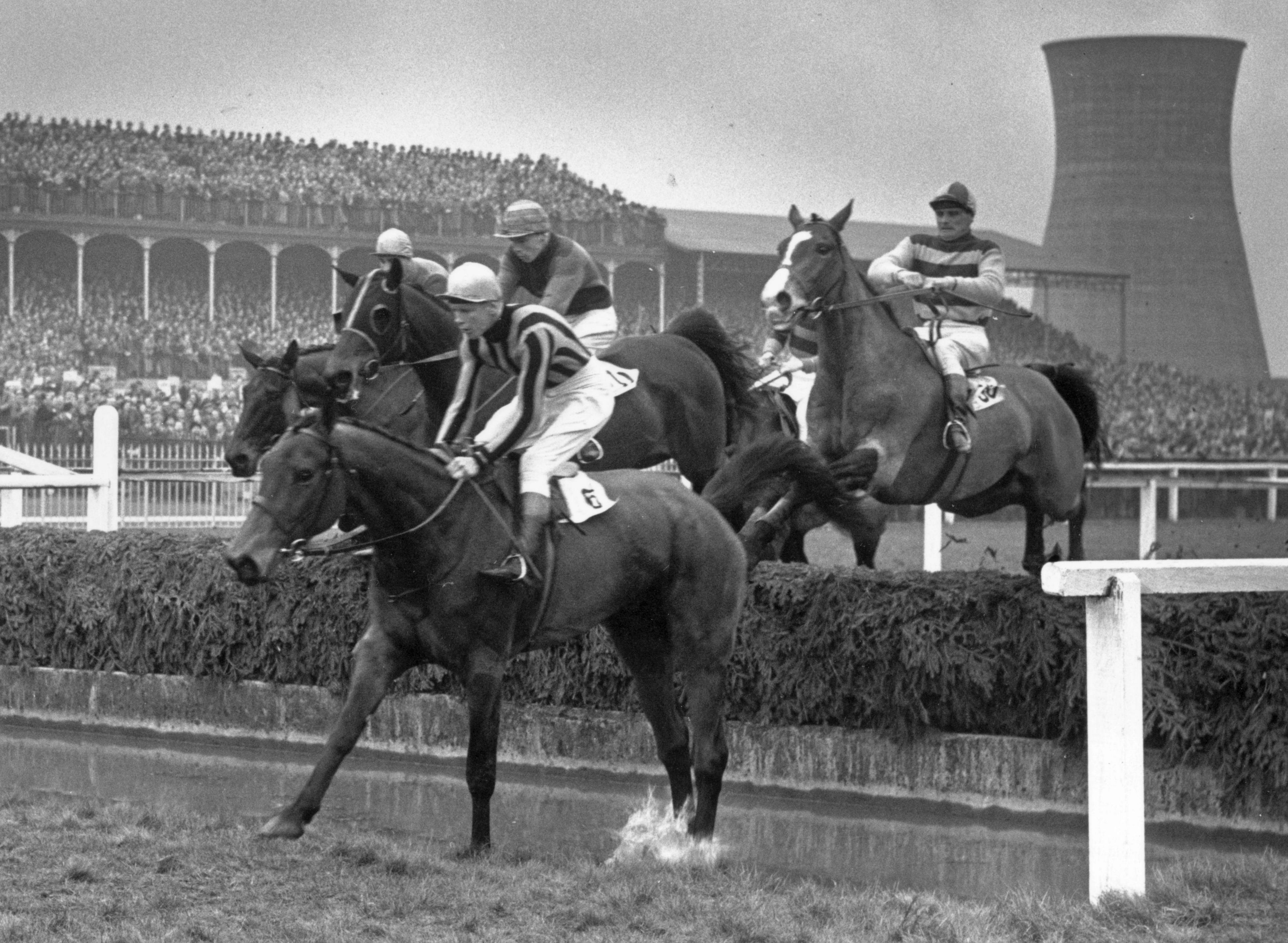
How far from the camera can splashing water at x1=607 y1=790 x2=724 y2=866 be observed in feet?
18.9

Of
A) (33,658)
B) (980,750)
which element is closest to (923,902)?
(980,750)

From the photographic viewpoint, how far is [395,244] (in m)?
9.01

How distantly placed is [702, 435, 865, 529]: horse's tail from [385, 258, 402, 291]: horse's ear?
5.04 ft

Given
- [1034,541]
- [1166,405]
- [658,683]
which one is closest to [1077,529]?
[1034,541]

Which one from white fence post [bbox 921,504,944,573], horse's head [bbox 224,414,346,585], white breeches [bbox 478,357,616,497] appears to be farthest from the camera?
white fence post [bbox 921,504,944,573]

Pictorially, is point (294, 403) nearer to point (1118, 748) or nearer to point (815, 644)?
point (815, 644)

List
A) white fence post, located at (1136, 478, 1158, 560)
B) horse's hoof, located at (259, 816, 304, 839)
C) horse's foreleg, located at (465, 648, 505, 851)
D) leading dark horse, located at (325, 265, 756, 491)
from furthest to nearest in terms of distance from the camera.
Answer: white fence post, located at (1136, 478, 1158, 560) → leading dark horse, located at (325, 265, 756, 491) → horse's foreleg, located at (465, 648, 505, 851) → horse's hoof, located at (259, 816, 304, 839)

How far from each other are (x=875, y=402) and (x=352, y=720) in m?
3.45

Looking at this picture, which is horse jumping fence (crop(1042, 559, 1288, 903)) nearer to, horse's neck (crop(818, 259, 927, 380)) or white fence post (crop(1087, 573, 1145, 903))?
white fence post (crop(1087, 573, 1145, 903))

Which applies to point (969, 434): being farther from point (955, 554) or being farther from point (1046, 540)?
point (1046, 540)

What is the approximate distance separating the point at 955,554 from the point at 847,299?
31.5 feet

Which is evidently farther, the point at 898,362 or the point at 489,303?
the point at 898,362

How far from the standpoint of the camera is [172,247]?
3606 centimetres

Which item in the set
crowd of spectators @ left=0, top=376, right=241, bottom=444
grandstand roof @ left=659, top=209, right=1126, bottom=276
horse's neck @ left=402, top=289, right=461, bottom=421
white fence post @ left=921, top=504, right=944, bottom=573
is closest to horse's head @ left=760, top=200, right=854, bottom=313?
horse's neck @ left=402, top=289, right=461, bottom=421
